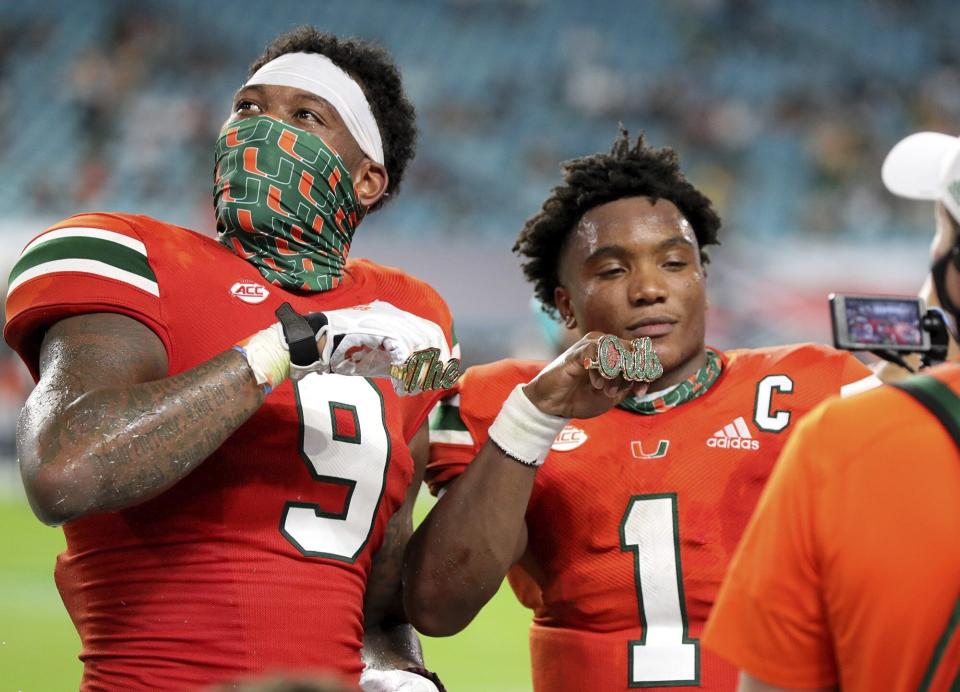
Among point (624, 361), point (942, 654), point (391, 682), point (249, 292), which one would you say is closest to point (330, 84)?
point (249, 292)

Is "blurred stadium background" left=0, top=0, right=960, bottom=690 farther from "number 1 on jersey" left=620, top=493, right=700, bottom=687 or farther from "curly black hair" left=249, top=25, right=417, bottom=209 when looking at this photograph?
"number 1 on jersey" left=620, top=493, right=700, bottom=687

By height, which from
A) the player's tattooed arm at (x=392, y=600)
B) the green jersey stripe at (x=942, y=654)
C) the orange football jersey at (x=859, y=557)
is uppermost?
the player's tattooed arm at (x=392, y=600)

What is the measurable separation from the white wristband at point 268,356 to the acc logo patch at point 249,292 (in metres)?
0.26

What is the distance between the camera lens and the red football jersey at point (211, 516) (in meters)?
2.06

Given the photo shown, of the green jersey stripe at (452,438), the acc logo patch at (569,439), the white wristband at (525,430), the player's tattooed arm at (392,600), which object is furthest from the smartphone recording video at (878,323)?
the player's tattooed arm at (392,600)

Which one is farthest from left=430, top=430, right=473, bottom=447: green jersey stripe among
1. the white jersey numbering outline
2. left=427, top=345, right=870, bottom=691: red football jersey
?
the white jersey numbering outline

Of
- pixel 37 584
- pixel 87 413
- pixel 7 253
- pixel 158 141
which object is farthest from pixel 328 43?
pixel 158 141

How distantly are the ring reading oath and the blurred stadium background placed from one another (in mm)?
8803

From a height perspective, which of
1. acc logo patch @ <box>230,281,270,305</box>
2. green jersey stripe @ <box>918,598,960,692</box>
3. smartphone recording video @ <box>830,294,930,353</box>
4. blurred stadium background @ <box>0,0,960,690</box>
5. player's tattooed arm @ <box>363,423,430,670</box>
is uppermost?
blurred stadium background @ <box>0,0,960,690</box>

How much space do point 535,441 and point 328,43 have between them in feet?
3.68

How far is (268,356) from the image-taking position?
2.01m

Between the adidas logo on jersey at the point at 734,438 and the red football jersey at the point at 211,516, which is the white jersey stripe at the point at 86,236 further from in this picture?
the adidas logo on jersey at the point at 734,438

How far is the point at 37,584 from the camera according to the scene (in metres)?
7.27

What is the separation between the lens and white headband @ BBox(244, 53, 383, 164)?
2600 mm
